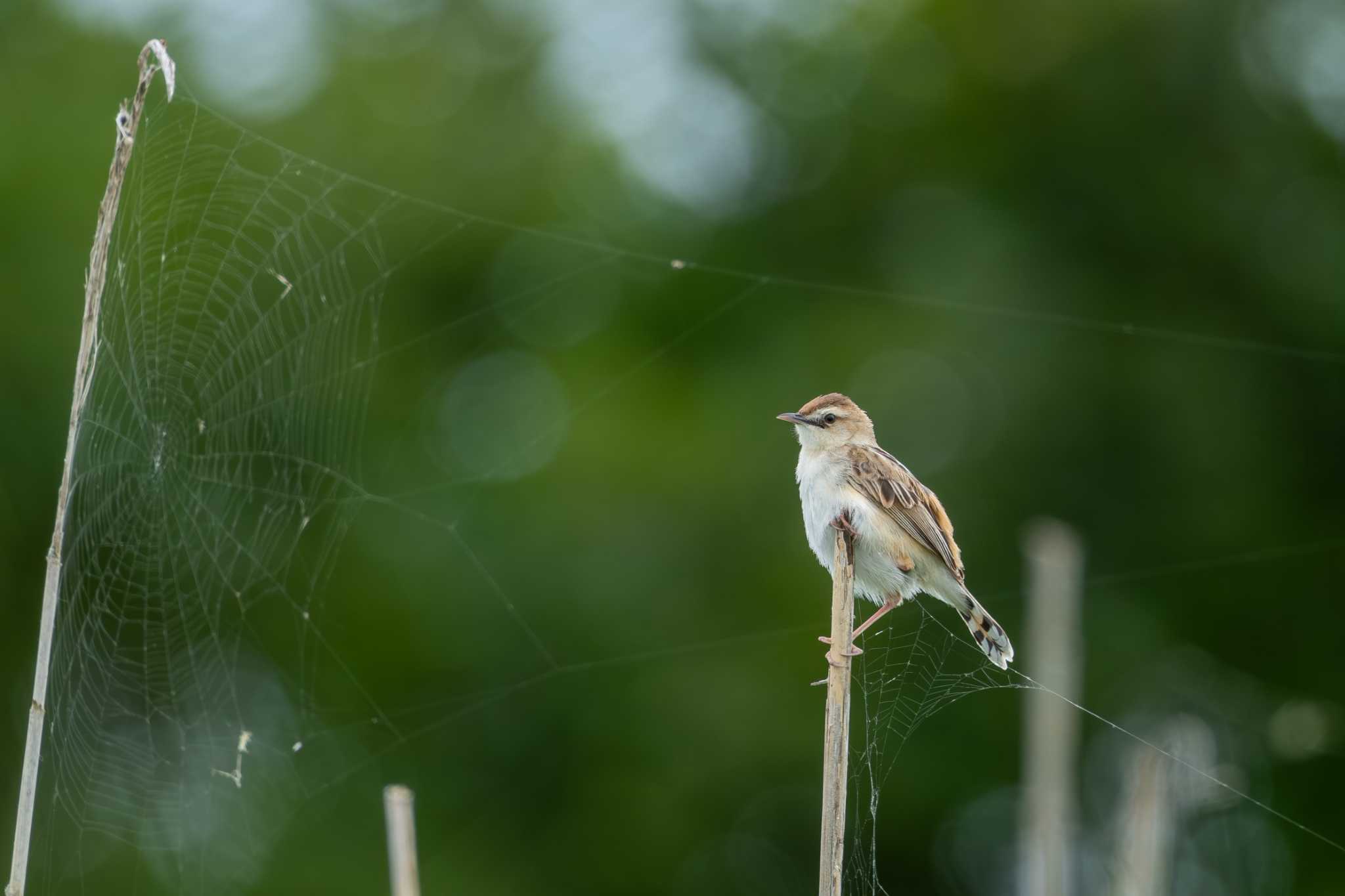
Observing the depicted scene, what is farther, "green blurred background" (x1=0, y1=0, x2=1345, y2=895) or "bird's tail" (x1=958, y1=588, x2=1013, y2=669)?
"green blurred background" (x1=0, y1=0, x2=1345, y2=895)

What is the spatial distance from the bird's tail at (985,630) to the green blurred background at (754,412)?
858 cm

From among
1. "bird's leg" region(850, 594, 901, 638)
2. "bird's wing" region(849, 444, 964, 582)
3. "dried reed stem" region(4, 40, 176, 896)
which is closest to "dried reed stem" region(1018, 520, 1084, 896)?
"bird's wing" region(849, 444, 964, 582)

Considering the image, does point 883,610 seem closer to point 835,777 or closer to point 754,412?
point 835,777

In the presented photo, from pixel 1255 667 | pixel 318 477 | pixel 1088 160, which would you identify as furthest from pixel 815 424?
pixel 1088 160

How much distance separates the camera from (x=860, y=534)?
458 centimetres

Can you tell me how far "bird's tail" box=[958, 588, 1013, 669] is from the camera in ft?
14.0

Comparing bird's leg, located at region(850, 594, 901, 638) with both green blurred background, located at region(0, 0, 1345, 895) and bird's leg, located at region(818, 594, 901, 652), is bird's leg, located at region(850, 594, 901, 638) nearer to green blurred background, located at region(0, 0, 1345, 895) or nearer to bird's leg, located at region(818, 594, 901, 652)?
bird's leg, located at region(818, 594, 901, 652)

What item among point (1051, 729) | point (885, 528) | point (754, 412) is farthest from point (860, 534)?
point (754, 412)

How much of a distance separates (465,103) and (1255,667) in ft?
36.6

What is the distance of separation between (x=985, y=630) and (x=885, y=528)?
1.60 ft

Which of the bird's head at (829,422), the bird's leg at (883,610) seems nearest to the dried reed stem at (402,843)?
the bird's leg at (883,610)

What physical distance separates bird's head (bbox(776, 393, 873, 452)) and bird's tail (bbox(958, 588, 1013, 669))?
2.49 feet

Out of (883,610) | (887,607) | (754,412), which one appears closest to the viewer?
(883,610)

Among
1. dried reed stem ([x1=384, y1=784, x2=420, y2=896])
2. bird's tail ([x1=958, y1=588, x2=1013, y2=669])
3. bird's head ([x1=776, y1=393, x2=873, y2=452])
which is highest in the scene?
bird's head ([x1=776, y1=393, x2=873, y2=452])
